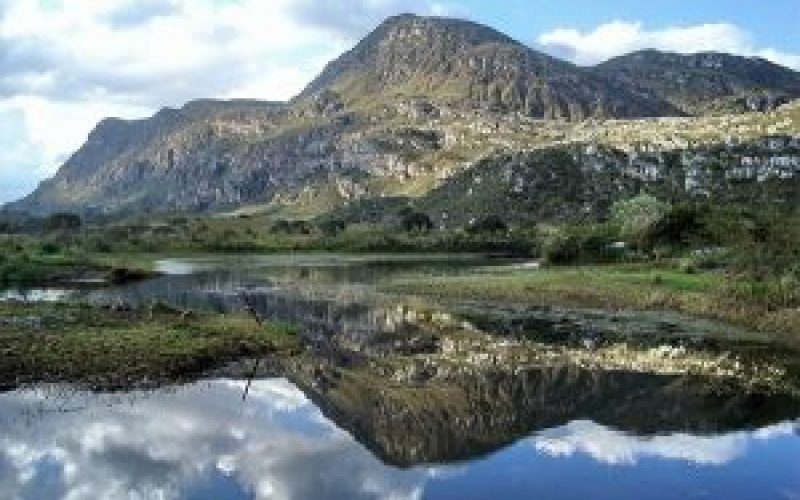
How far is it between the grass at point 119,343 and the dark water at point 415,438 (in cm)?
232

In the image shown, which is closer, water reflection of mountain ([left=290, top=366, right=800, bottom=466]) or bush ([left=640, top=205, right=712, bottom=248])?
water reflection of mountain ([left=290, top=366, right=800, bottom=466])

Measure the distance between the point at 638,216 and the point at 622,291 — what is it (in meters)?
46.4

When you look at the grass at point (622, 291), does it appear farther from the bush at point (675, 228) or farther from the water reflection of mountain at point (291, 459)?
the water reflection of mountain at point (291, 459)

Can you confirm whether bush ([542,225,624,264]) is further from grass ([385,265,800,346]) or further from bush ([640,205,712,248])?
grass ([385,265,800,346])

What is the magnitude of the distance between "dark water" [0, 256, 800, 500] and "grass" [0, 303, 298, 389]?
7.62 ft

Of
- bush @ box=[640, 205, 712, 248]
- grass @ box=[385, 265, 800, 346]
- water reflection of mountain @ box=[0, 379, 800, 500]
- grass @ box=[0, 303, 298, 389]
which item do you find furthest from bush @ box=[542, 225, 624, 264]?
water reflection of mountain @ box=[0, 379, 800, 500]

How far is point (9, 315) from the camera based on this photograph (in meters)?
69.2

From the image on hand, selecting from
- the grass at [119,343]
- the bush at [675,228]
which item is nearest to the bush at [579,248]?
the bush at [675,228]

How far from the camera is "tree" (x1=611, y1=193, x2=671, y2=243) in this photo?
132200 mm

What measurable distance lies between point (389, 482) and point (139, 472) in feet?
30.0

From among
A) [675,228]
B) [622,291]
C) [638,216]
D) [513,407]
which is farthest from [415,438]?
[638,216]

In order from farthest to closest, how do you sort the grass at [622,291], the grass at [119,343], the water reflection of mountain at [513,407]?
the grass at [622,291], the grass at [119,343], the water reflection of mountain at [513,407]

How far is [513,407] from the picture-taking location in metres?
50.9

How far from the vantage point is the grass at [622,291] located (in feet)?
250
